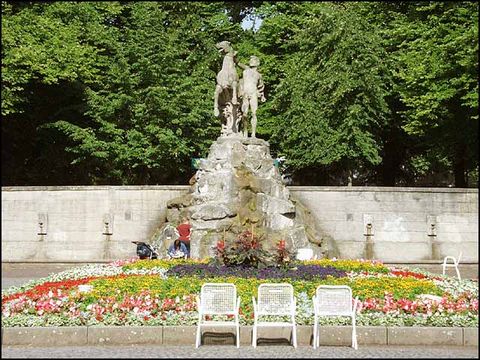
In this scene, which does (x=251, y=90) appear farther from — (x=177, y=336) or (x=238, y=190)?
(x=177, y=336)

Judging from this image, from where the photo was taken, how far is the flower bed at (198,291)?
13.1 metres

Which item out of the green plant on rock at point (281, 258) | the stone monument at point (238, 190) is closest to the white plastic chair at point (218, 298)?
the green plant on rock at point (281, 258)

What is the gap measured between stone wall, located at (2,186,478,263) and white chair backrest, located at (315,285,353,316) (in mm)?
17353

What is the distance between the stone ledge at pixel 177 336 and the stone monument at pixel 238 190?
11.7m

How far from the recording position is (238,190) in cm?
2525

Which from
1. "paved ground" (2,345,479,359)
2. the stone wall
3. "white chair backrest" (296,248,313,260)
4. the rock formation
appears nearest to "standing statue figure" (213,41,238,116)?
the rock formation

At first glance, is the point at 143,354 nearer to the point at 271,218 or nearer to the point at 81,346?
the point at 81,346

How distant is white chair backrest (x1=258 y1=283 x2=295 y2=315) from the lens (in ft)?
41.4

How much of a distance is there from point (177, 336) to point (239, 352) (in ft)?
4.39

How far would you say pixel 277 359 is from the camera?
1084 centimetres

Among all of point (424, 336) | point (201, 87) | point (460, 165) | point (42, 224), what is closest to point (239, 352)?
point (424, 336)

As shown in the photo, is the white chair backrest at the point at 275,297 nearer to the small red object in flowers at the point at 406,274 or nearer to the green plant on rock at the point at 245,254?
the green plant on rock at the point at 245,254

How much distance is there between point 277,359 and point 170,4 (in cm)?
2896

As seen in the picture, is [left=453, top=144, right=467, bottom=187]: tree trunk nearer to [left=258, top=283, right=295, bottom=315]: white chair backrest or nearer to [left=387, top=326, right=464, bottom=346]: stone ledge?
[left=387, top=326, right=464, bottom=346]: stone ledge
